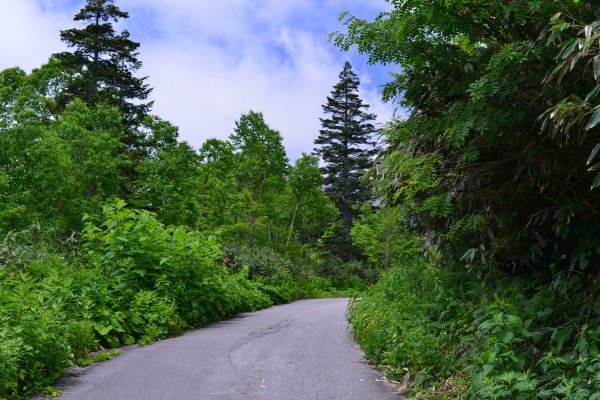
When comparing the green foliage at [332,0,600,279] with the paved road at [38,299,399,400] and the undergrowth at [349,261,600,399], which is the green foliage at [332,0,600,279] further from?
the paved road at [38,299,399,400]

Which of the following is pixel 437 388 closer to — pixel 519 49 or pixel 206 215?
pixel 519 49

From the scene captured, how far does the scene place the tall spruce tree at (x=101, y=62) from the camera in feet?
118

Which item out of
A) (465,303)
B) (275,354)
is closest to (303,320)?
(275,354)

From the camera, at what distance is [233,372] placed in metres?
6.22

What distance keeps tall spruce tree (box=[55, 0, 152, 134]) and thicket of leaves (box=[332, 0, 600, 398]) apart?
107ft

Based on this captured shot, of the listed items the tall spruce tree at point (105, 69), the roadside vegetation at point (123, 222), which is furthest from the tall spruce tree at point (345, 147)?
the tall spruce tree at point (105, 69)

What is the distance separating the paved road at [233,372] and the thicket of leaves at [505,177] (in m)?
0.83

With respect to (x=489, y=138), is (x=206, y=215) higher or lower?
higher

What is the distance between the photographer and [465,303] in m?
5.88

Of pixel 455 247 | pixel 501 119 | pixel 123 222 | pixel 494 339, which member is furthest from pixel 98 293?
pixel 501 119

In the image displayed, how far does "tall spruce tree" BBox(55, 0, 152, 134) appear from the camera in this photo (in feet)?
118

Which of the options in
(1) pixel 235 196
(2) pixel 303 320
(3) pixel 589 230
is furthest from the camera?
(1) pixel 235 196

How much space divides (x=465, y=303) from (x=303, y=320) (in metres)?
7.98

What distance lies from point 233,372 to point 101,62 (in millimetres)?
36173
